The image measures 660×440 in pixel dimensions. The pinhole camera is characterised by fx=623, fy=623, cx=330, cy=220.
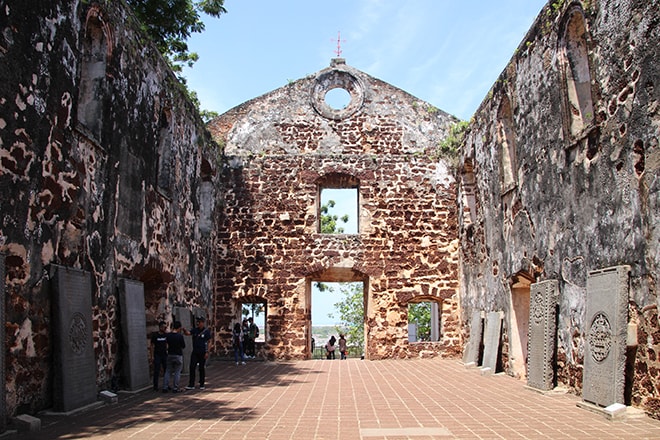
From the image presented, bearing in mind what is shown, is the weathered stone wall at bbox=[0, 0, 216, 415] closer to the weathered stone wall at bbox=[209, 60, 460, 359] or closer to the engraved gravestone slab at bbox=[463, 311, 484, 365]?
the weathered stone wall at bbox=[209, 60, 460, 359]

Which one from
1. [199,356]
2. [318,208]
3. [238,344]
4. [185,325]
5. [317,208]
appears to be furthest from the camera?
[318,208]

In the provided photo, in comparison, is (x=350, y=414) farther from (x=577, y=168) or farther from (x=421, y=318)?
(x=421, y=318)

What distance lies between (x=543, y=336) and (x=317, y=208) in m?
8.27

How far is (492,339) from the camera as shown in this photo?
502 inches

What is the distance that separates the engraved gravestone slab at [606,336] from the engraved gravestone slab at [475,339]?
5785 millimetres

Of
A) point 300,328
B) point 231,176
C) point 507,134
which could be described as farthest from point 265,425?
point 231,176

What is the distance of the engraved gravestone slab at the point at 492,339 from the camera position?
40.9ft

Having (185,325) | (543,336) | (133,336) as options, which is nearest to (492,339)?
(543,336)

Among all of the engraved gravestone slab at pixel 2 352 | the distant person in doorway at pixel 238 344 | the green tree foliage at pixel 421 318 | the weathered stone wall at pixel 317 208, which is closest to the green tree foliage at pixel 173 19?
the weathered stone wall at pixel 317 208

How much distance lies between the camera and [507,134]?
12.8m

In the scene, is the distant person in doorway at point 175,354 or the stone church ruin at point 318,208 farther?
the distant person in doorway at point 175,354

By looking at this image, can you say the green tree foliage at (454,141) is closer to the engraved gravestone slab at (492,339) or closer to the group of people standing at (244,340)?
the engraved gravestone slab at (492,339)

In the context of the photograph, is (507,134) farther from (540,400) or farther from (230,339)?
(230,339)

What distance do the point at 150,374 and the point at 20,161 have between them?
538cm
